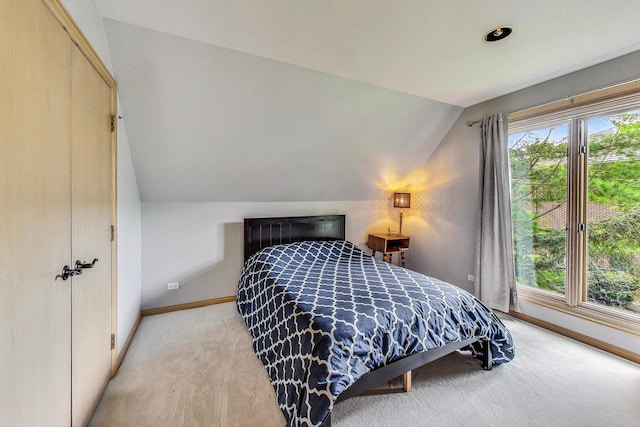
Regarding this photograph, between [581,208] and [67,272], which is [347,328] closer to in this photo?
[67,272]

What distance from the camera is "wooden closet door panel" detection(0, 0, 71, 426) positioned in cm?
88

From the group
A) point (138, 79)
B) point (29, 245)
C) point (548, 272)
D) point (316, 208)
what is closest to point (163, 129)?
point (138, 79)

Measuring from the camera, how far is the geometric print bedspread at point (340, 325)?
4.79 ft

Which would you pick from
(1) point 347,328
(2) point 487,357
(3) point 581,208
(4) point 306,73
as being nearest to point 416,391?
(2) point 487,357

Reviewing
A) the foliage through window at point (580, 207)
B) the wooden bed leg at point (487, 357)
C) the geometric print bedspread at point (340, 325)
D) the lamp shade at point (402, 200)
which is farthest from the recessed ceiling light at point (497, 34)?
the lamp shade at point (402, 200)

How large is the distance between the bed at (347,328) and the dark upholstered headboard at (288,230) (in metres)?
0.54

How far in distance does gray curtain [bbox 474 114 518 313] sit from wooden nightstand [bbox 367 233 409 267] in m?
1.08

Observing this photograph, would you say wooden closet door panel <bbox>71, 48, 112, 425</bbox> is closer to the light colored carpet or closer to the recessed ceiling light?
the light colored carpet

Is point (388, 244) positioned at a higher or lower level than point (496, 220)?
lower

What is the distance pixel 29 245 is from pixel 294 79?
2.02 m

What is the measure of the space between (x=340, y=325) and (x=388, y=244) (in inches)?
97.1

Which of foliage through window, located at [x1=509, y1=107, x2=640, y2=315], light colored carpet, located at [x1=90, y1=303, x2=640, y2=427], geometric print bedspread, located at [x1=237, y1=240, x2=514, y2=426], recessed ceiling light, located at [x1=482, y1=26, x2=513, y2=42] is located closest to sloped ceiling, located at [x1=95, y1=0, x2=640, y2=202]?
recessed ceiling light, located at [x1=482, y1=26, x2=513, y2=42]

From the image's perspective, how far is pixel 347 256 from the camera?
Answer: 3.22m

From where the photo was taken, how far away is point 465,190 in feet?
11.1
